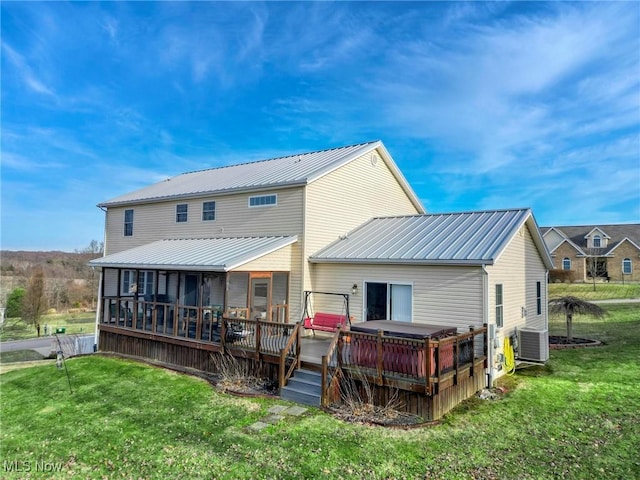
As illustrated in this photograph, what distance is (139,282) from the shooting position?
1866 centimetres

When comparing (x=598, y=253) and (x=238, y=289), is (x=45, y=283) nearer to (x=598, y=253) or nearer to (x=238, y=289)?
(x=238, y=289)

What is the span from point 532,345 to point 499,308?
2.15m

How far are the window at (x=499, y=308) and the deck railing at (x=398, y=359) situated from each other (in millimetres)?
2032

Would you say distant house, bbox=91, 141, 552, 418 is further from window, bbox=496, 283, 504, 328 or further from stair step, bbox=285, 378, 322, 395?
stair step, bbox=285, 378, 322, 395

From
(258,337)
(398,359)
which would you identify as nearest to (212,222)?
(258,337)

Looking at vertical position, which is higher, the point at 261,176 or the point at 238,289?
the point at 261,176

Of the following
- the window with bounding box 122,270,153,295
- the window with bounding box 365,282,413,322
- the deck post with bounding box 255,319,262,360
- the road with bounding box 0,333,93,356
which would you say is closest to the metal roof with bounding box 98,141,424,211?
the window with bounding box 122,270,153,295

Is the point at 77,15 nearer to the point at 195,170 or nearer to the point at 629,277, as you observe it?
the point at 195,170

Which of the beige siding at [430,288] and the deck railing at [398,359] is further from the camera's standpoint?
the beige siding at [430,288]

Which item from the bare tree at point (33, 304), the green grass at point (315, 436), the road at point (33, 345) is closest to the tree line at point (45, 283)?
the bare tree at point (33, 304)

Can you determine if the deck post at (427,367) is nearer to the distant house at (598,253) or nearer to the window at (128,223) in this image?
the window at (128,223)

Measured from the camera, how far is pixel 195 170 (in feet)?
76.8

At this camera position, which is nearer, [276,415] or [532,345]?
[276,415]

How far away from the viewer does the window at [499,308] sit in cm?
1102
